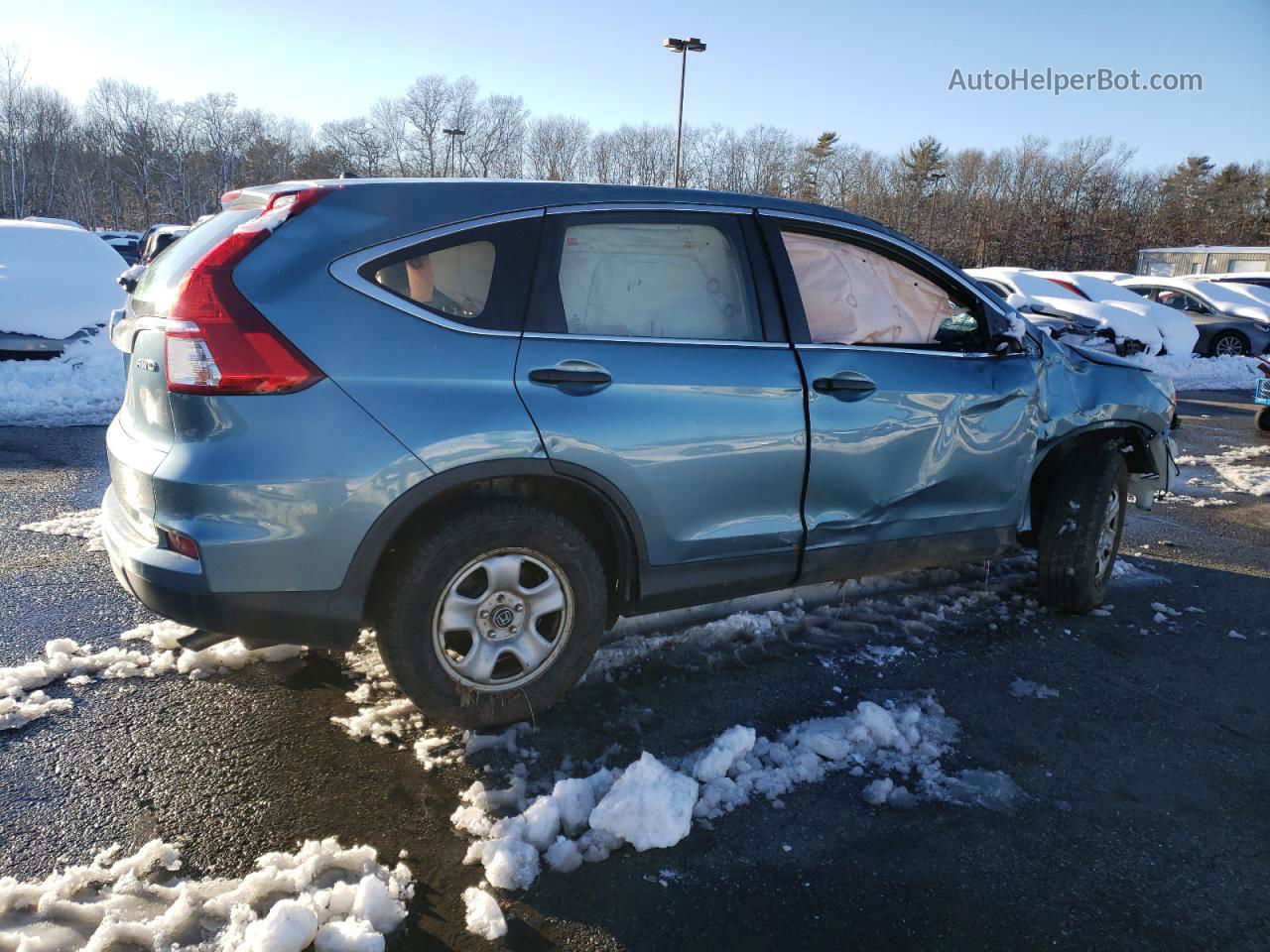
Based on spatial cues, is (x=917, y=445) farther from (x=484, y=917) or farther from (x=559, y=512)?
(x=484, y=917)

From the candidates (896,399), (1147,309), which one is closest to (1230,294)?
(1147,309)

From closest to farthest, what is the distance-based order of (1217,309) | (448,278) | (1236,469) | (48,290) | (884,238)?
1. (448,278)
2. (884,238)
3. (1236,469)
4. (48,290)
5. (1217,309)

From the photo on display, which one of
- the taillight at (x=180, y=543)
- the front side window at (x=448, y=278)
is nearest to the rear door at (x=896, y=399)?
the front side window at (x=448, y=278)

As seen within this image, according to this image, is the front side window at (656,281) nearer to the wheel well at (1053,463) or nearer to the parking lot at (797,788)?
the parking lot at (797,788)

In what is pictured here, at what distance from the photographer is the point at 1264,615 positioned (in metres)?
4.65

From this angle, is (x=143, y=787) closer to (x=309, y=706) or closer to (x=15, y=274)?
(x=309, y=706)

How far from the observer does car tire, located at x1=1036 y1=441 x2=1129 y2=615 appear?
432 centimetres

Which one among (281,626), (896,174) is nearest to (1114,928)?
(281,626)

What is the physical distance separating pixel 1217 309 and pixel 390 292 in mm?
19880

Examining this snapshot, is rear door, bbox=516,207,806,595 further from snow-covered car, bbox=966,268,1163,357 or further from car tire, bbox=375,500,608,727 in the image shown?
snow-covered car, bbox=966,268,1163,357

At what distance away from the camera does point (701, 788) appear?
285 centimetres

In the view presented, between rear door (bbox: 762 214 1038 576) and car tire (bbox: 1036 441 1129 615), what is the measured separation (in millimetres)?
314

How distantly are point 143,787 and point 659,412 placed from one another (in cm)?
200

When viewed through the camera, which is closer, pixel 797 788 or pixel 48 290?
pixel 797 788
